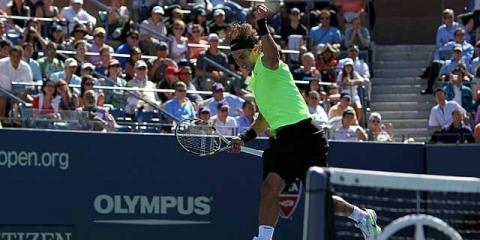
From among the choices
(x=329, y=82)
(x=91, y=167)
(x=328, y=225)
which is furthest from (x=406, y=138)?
(x=328, y=225)

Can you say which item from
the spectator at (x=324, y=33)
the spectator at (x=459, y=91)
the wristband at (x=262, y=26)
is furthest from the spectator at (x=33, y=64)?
the wristband at (x=262, y=26)

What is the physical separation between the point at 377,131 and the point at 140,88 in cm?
314

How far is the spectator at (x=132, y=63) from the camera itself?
17.5m

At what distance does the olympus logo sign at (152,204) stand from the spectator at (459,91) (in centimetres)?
459

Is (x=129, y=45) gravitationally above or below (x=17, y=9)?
below

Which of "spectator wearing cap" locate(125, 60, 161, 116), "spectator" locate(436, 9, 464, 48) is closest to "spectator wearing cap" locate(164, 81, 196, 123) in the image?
"spectator wearing cap" locate(125, 60, 161, 116)

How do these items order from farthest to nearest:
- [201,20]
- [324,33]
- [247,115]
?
1. [324,33]
2. [201,20]
3. [247,115]

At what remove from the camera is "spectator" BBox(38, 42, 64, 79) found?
16.7m

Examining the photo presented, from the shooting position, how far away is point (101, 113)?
49.9ft

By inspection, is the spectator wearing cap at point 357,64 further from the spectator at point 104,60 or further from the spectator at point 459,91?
the spectator at point 104,60

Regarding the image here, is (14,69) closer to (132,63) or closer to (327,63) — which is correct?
(132,63)

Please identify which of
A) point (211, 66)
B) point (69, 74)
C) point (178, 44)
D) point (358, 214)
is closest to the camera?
point (358, 214)

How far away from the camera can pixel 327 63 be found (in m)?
18.7

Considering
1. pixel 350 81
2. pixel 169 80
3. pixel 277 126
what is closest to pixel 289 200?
pixel 169 80
